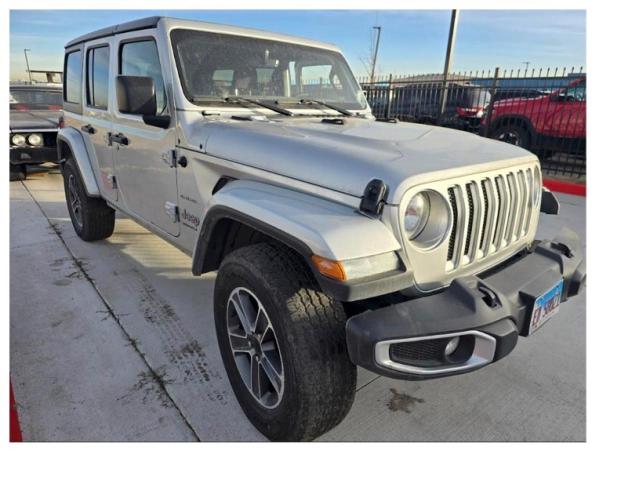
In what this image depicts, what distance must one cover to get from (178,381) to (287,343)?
109 centimetres

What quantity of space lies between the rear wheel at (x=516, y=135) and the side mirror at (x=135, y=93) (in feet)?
29.0

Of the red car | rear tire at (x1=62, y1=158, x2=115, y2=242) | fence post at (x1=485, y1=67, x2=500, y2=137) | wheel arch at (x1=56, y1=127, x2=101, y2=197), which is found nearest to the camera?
wheel arch at (x1=56, y1=127, x2=101, y2=197)

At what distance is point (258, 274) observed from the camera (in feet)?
6.48

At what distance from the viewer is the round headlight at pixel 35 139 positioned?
746cm

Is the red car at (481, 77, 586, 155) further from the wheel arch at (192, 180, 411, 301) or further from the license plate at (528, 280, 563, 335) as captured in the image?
the wheel arch at (192, 180, 411, 301)

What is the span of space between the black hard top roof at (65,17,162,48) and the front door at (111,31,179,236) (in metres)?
0.05

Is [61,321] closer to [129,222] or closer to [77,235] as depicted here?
[77,235]

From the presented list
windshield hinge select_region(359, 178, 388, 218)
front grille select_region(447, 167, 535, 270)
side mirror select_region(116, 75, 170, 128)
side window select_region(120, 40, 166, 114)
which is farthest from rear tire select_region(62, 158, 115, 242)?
front grille select_region(447, 167, 535, 270)

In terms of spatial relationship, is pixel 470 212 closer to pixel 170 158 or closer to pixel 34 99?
pixel 170 158

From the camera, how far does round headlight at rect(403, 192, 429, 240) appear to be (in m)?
1.90

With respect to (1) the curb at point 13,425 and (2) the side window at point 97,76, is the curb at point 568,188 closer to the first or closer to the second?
(2) the side window at point 97,76

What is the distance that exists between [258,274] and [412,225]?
696mm

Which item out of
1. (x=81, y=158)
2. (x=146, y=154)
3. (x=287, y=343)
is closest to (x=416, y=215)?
(x=287, y=343)

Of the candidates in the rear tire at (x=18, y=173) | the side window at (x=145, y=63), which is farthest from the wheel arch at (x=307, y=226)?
the rear tire at (x=18, y=173)
